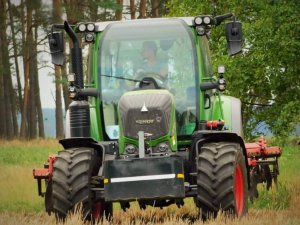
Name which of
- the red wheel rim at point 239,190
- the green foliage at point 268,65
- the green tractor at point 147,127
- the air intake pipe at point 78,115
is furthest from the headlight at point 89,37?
the green foliage at point 268,65

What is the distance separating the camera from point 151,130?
11984 mm

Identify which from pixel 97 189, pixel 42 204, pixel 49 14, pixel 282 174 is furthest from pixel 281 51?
pixel 49 14

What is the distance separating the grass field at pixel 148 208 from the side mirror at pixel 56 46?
203cm

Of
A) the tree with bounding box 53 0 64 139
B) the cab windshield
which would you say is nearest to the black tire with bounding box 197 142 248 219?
the cab windshield

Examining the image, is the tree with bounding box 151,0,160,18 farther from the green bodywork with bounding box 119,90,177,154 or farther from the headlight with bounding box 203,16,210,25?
the green bodywork with bounding box 119,90,177,154

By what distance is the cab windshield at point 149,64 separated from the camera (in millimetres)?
12648

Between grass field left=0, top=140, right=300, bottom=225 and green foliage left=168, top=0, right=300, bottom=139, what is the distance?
4.39 ft

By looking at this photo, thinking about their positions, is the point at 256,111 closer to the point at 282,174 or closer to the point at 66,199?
the point at 282,174

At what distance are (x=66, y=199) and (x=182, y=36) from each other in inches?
111

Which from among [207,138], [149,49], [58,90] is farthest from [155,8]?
[207,138]

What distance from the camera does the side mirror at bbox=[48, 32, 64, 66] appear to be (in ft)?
41.3

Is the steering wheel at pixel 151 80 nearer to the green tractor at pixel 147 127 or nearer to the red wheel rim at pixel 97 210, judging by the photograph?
the green tractor at pixel 147 127

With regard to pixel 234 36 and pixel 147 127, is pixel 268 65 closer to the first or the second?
pixel 234 36

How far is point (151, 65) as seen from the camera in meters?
12.8
